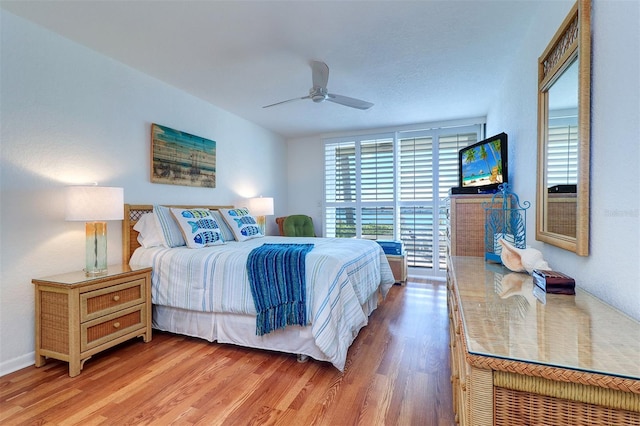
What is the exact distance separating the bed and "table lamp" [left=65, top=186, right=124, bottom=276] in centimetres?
40

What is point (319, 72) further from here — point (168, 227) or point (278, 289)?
point (168, 227)

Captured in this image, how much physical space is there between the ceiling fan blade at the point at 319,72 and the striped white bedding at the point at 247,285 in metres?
1.53

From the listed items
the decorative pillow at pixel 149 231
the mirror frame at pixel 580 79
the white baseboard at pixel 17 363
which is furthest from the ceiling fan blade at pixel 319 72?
the white baseboard at pixel 17 363

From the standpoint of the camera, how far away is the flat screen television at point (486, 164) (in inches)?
100

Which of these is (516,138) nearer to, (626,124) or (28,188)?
(626,124)

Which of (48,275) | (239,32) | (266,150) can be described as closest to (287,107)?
(266,150)

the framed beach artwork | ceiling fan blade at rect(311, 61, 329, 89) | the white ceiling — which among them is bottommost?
the framed beach artwork

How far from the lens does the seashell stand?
150 cm

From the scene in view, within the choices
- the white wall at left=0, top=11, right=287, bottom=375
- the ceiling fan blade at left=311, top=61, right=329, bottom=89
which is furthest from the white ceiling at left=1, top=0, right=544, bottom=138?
the white wall at left=0, top=11, right=287, bottom=375

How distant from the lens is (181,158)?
3.42 meters

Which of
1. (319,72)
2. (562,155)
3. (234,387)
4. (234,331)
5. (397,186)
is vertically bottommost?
(234,387)

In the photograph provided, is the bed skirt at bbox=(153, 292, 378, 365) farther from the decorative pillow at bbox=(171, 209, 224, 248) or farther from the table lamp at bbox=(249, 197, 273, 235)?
the table lamp at bbox=(249, 197, 273, 235)

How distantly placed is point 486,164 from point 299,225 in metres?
3.10

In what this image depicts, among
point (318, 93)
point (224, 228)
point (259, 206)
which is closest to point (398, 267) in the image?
point (259, 206)
